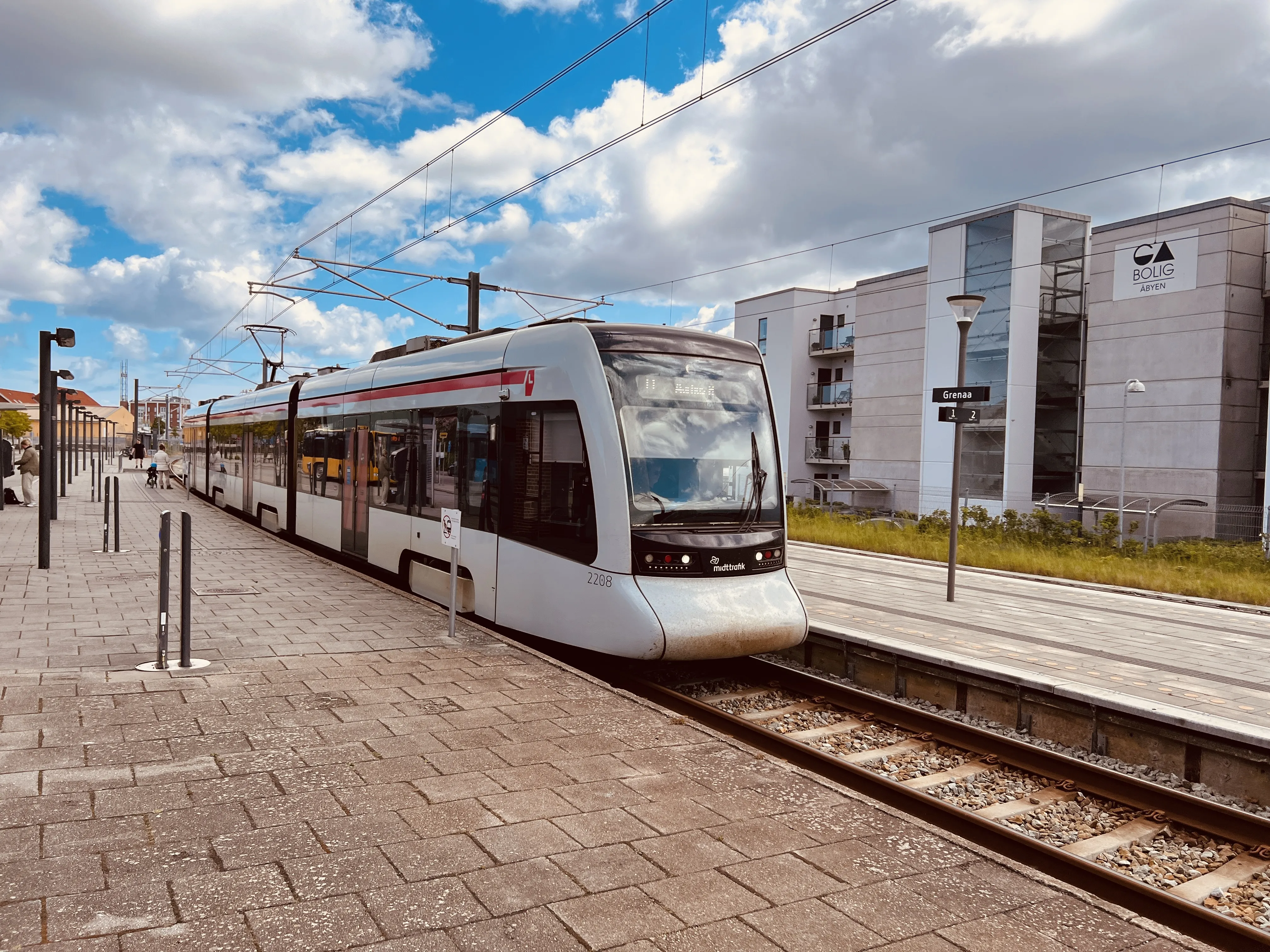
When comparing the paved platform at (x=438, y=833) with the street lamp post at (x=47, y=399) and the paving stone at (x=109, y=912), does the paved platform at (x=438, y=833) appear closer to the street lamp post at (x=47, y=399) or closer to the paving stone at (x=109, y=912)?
the paving stone at (x=109, y=912)

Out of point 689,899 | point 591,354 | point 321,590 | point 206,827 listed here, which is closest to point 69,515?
point 321,590

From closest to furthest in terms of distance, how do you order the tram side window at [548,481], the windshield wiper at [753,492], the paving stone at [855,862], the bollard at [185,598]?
the paving stone at [855,862]
the bollard at [185,598]
the tram side window at [548,481]
the windshield wiper at [753,492]

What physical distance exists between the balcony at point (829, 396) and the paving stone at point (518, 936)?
46.3 metres

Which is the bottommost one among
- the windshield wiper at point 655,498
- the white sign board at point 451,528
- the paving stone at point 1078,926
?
the paving stone at point 1078,926

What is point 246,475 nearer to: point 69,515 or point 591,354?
point 69,515

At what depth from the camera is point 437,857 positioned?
3.96 meters

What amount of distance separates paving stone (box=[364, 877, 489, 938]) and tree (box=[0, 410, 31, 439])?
87.6m

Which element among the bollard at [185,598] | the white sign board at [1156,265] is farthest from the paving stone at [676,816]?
the white sign board at [1156,265]

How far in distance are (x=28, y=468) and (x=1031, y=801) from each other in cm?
2473

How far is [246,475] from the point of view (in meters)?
21.1

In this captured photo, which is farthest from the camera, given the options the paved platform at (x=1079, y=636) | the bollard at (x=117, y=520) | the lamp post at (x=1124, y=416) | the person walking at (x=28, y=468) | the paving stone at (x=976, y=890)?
the lamp post at (x=1124, y=416)

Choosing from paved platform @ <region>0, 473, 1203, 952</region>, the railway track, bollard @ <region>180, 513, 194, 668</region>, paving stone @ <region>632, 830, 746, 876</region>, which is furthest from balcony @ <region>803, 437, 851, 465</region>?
paving stone @ <region>632, 830, 746, 876</region>

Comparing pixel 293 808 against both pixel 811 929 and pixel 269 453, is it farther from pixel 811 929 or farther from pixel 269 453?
pixel 269 453

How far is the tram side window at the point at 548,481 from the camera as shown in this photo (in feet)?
25.3
